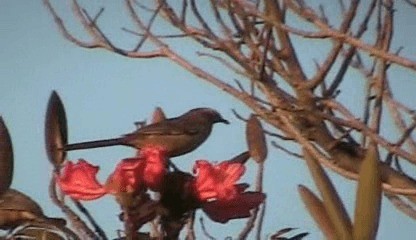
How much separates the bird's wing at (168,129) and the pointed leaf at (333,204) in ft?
0.43

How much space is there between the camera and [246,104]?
1.93 metres

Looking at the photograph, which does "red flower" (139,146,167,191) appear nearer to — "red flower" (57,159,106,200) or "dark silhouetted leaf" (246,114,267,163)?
"red flower" (57,159,106,200)

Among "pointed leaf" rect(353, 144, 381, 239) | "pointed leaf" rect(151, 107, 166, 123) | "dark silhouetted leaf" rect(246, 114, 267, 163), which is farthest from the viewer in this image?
"pointed leaf" rect(151, 107, 166, 123)

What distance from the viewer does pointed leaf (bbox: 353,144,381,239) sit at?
2.51 ft

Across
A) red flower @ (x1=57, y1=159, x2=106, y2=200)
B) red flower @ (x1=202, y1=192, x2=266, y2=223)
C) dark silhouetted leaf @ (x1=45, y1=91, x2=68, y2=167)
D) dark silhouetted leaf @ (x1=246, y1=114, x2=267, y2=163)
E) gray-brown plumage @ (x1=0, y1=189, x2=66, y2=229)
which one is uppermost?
dark silhouetted leaf @ (x1=246, y1=114, x2=267, y2=163)

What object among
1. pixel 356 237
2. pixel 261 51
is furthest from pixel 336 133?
pixel 356 237

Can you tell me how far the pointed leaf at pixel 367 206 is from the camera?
764mm

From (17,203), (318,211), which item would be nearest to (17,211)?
(17,203)

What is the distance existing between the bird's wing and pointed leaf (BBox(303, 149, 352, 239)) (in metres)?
0.13

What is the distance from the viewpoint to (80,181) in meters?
0.88

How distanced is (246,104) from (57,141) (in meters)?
1.03

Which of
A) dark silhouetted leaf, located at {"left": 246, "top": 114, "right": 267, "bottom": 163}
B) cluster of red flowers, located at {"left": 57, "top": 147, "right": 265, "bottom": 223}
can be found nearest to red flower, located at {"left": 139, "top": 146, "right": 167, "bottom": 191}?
cluster of red flowers, located at {"left": 57, "top": 147, "right": 265, "bottom": 223}

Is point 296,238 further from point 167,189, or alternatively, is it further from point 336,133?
point 336,133

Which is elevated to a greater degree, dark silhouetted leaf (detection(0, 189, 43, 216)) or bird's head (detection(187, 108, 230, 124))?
bird's head (detection(187, 108, 230, 124))
